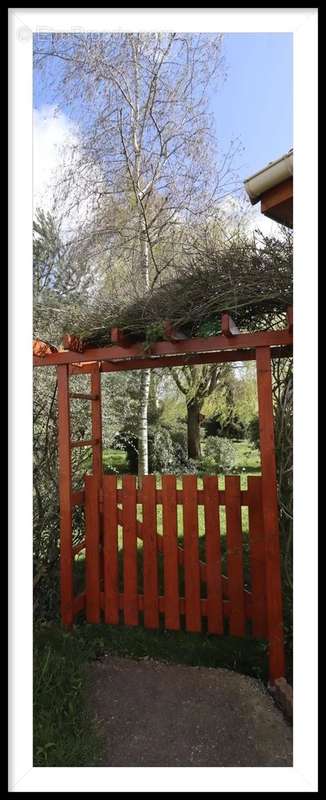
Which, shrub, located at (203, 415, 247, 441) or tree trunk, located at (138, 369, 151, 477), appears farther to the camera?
shrub, located at (203, 415, 247, 441)

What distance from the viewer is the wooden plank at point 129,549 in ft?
9.39

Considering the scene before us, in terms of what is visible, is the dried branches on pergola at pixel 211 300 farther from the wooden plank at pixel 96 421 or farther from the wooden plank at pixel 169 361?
the wooden plank at pixel 96 421

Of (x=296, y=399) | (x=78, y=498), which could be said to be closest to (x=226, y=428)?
(x=78, y=498)

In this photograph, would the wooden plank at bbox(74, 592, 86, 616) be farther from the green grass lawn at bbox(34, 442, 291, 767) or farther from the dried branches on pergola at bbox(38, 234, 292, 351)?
the dried branches on pergola at bbox(38, 234, 292, 351)

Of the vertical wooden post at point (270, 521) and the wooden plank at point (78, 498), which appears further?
the wooden plank at point (78, 498)

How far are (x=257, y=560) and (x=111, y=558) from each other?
1005 mm

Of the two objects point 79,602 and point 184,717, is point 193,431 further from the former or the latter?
point 184,717

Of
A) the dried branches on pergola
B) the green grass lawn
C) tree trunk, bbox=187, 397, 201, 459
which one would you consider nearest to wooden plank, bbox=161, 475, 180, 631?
the green grass lawn

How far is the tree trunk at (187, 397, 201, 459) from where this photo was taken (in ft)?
27.5

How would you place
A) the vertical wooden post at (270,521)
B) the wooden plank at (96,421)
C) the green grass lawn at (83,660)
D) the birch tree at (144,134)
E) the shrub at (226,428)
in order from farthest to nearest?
the shrub at (226,428), the birch tree at (144,134), the wooden plank at (96,421), the vertical wooden post at (270,521), the green grass lawn at (83,660)

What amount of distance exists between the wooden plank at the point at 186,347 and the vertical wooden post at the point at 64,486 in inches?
4.5

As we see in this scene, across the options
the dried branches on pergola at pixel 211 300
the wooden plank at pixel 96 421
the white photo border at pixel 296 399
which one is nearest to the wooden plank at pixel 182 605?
the wooden plank at pixel 96 421

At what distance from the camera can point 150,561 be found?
Result: 2834 millimetres
